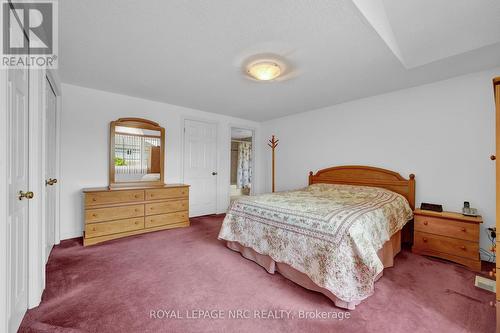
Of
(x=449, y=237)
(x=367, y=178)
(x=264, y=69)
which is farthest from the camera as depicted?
(x=367, y=178)

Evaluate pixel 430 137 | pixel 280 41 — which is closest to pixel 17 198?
pixel 280 41

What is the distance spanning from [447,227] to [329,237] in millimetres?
1770

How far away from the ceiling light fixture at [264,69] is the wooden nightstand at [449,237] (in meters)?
2.47

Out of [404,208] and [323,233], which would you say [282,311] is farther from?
[404,208]

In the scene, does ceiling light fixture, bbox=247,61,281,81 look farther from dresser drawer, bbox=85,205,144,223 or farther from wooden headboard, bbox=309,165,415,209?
dresser drawer, bbox=85,205,144,223

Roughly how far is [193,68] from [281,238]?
217 centimetres

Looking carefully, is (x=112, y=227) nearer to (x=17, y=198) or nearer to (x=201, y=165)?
(x=17, y=198)

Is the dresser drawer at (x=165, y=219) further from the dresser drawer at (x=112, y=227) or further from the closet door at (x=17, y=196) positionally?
the closet door at (x=17, y=196)

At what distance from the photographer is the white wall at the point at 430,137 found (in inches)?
101

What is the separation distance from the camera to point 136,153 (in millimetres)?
3639

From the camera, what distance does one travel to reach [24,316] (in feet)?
4.94

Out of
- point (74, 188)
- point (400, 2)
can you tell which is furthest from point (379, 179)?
point (74, 188)

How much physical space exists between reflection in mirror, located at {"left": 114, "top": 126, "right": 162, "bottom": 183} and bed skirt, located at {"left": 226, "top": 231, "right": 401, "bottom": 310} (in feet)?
6.57

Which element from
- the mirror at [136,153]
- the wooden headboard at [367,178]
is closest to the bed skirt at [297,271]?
the wooden headboard at [367,178]
